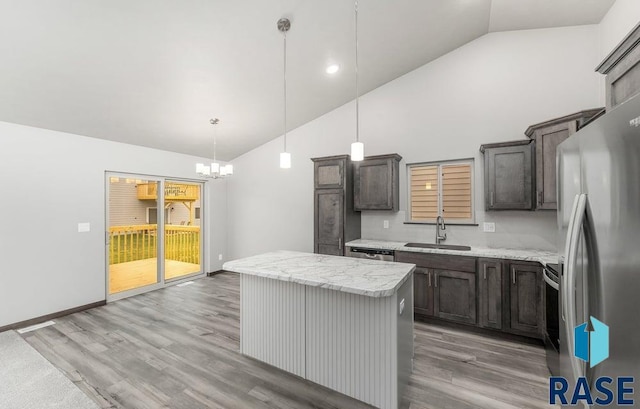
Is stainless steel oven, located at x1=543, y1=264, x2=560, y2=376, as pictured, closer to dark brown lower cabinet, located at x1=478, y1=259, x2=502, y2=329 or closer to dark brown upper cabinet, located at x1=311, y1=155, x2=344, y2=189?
dark brown lower cabinet, located at x1=478, y1=259, x2=502, y2=329

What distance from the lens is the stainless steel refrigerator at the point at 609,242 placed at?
0.83 meters

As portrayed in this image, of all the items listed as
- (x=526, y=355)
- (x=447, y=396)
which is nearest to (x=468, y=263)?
(x=526, y=355)

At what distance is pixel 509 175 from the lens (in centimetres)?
305

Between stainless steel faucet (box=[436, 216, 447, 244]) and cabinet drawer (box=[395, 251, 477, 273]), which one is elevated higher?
stainless steel faucet (box=[436, 216, 447, 244])

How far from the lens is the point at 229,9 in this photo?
7.73 feet

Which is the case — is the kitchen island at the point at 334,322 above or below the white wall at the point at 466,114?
below

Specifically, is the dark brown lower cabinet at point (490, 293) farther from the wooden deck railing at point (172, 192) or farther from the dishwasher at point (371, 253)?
the wooden deck railing at point (172, 192)

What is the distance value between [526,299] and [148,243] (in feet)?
19.3

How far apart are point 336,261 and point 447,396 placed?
4.45 feet

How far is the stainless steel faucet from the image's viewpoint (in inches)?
143

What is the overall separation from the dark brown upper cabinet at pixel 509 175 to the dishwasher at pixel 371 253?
136 cm

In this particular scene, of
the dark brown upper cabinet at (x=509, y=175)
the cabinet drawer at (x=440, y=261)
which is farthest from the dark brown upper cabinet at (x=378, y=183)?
the dark brown upper cabinet at (x=509, y=175)

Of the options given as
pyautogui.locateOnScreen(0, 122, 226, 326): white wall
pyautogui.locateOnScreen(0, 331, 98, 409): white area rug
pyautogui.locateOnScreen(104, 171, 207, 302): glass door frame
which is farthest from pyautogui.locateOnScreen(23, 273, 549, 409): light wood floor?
pyautogui.locateOnScreen(104, 171, 207, 302): glass door frame

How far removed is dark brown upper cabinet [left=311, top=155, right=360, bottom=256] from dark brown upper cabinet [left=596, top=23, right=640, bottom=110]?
2.71 m
